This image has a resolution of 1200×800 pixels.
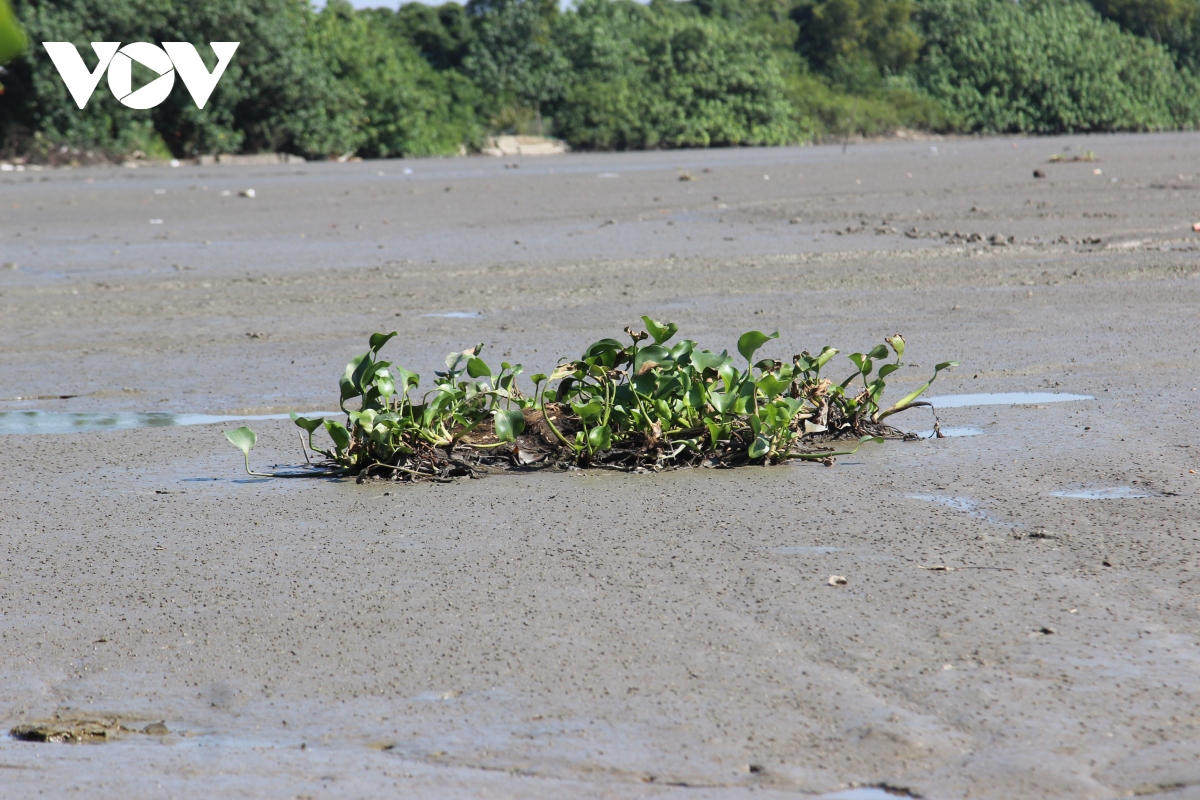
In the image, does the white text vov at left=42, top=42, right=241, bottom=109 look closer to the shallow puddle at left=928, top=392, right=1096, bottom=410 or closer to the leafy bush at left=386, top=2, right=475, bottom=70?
the leafy bush at left=386, top=2, right=475, bottom=70

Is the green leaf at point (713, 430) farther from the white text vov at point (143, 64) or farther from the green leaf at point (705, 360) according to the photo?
the white text vov at point (143, 64)

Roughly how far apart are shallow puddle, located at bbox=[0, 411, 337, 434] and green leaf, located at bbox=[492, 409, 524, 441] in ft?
4.05

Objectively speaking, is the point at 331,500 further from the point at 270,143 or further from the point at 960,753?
the point at 270,143

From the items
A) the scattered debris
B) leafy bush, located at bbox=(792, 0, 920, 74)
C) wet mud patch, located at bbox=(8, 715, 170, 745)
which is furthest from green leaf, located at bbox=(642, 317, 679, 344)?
leafy bush, located at bbox=(792, 0, 920, 74)

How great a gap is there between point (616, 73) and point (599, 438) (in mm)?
41799

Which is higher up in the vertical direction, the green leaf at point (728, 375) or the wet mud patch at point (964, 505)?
the green leaf at point (728, 375)

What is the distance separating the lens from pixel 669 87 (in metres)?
41.2

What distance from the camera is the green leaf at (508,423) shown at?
3.97m

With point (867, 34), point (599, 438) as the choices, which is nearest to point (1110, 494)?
point (599, 438)

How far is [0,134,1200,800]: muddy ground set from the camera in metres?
2.11

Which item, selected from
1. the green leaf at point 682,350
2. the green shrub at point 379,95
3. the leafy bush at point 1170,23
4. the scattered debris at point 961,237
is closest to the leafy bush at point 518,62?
Answer: the green shrub at point 379,95

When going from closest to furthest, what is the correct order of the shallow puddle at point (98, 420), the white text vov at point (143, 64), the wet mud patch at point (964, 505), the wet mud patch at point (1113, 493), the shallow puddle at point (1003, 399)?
the wet mud patch at point (964, 505), the wet mud patch at point (1113, 493), the shallow puddle at point (98, 420), the shallow puddle at point (1003, 399), the white text vov at point (143, 64)

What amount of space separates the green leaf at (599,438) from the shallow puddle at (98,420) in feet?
4.53

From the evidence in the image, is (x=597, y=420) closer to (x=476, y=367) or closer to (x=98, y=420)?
(x=476, y=367)
